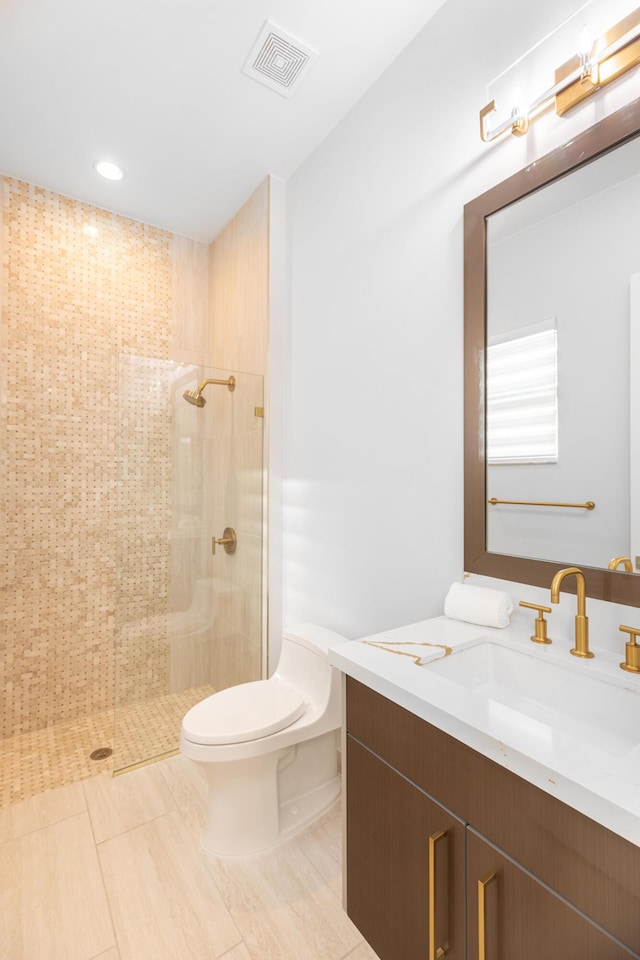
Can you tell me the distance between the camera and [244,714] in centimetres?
158

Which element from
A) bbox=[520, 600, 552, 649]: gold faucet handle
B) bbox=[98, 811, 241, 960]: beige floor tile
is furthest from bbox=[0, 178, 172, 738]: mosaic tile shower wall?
bbox=[520, 600, 552, 649]: gold faucet handle

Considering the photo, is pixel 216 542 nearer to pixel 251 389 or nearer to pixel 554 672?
pixel 251 389

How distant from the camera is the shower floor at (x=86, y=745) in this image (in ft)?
6.26

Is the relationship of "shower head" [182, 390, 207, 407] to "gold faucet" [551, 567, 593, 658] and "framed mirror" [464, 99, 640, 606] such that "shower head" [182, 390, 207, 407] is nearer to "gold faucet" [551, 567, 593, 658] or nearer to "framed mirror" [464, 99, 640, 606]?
Result: "framed mirror" [464, 99, 640, 606]

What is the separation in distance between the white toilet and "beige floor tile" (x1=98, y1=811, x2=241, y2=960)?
0.36ft

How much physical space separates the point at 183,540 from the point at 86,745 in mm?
1066

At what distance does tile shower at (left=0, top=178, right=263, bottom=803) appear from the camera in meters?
2.15

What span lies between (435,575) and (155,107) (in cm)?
214

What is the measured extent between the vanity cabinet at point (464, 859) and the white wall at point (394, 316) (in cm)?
→ 59

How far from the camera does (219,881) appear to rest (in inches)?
55.5

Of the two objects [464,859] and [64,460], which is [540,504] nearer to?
[464,859]

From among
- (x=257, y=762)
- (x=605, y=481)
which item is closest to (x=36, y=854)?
(x=257, y=762)

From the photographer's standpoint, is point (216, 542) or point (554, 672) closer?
point (554, 672)

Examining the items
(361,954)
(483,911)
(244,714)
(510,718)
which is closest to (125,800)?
(244,714)
